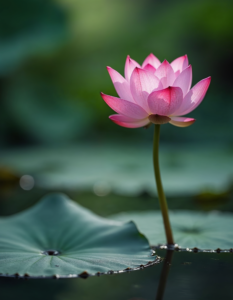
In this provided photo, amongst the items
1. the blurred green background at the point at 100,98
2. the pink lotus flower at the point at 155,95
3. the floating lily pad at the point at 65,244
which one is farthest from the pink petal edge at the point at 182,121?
the blurred green background at the point at 100,98

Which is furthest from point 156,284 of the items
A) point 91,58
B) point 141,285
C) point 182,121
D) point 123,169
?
point 91,58

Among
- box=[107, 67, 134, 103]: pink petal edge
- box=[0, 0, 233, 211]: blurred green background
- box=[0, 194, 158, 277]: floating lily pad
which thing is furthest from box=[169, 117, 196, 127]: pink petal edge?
box=[0, 0, 233, 211]: blurred green background

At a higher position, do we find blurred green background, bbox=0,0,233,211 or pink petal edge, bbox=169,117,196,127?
blurred green background, bbox=0,0,233,211

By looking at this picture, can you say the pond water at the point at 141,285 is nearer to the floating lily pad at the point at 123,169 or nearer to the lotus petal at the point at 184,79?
the lotus petal at the point at 184,79

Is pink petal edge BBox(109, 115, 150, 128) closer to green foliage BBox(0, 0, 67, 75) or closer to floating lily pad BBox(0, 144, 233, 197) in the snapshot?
floating lily pad BBox(0, 144, 233, 197)

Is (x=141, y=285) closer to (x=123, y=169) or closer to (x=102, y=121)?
(x=123, y=169)

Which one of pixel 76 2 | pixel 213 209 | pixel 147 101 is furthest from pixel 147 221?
pixel 76 2
